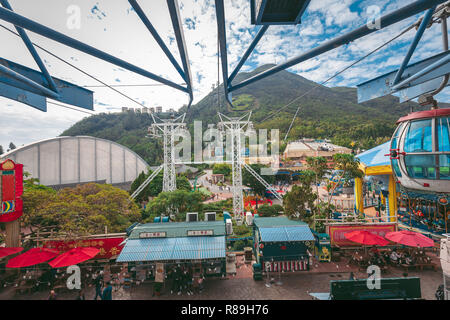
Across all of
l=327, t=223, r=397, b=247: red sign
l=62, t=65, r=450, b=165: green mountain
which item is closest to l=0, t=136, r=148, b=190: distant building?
l=62, t=65, r=450, b=165: green mountain

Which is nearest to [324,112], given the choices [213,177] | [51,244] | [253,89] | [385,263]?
[253,89]

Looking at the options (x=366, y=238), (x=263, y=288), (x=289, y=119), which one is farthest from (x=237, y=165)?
(x=289, y=119)

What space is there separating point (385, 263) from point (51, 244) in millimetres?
18546

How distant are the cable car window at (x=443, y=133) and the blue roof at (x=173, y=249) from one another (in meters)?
9.00

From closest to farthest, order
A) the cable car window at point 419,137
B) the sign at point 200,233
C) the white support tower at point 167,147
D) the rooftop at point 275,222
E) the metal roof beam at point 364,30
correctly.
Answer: the metal roof beam at point 364,30
the cable car window at point 419,137
the sign at point 200,233
the rooftop at point 275,222
the white support tower at point 167,147

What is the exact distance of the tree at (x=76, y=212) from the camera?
11.8 metres

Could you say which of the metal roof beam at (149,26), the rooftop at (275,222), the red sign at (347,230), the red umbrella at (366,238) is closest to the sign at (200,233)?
the rooftop at (275,222)

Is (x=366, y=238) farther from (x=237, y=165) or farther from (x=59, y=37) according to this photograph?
(x=59, y=37)

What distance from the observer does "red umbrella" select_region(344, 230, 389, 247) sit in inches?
432

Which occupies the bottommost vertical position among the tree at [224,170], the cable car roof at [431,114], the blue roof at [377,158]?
the tree at [224,170]

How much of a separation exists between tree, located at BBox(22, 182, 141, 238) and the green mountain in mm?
16892

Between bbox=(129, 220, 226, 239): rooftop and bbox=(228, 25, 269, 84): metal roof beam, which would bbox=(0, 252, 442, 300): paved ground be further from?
bbox=(228, 25, 269, 84): metal roof beam

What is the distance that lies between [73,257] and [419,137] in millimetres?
14632

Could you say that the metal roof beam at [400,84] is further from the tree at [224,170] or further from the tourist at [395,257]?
the tree at [224,170]
